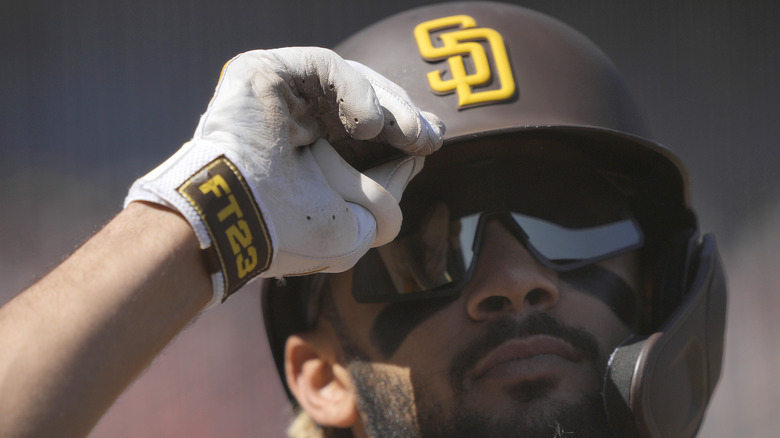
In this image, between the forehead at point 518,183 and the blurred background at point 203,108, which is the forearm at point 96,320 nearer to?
the forehead at point 518,183

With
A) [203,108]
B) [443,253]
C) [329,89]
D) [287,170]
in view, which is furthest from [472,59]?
[203,108]

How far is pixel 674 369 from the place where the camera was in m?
1.67

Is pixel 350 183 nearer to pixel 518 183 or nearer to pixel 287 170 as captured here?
pixel 287 170

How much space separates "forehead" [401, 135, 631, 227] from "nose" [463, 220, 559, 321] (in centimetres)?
8

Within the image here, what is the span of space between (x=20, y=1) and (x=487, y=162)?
2917 millimetres

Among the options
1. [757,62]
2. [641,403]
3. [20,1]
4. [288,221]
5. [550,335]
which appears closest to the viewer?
[288,221]

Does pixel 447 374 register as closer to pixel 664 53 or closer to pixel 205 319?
pixel 205 319

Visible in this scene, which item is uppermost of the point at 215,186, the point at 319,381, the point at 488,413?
the point at 215,186

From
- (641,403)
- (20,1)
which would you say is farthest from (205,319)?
(641,403)

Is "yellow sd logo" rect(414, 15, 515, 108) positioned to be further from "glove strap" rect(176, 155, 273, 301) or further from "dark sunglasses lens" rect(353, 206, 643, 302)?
"glove strap" rect(176, 155, 273, 301)

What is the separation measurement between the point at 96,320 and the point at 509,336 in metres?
0.88

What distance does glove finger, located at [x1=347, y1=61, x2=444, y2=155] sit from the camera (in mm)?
1349

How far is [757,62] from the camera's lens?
13.5 ft

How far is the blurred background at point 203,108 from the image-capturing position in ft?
12.2
